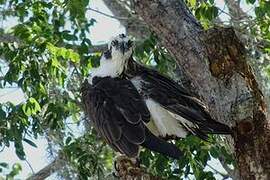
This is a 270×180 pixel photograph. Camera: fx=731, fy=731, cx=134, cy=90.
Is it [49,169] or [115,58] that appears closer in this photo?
[115,58]

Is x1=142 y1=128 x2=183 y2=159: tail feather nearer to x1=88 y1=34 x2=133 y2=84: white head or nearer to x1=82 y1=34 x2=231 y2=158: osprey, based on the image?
x1=82 y1=34 x2=231 y2=158: osprey

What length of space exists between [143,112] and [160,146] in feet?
1.02

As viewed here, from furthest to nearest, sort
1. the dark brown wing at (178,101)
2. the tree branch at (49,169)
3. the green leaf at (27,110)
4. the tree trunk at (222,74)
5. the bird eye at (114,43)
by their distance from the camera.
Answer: the tree branch at (49,169) → the bird eye at (114,43) → the green leaf at (27,110) → the dark brown wing at (178,101) → the tree trunk at (222,74)

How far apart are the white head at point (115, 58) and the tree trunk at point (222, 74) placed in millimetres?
1032

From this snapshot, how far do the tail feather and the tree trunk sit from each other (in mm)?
371

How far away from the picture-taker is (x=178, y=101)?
475 cm

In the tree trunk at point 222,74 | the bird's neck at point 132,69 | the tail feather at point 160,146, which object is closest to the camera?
the tree trunk at point 222,74

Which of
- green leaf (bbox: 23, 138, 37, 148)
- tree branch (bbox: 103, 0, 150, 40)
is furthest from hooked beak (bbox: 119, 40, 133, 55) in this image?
tree branch (bbox: 103, 0, 150, 40)

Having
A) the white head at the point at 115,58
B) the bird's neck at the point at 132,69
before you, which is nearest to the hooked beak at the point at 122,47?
the white head at the point at 115,58

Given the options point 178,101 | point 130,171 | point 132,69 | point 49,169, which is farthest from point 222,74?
point 49,169

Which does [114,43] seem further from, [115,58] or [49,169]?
[49,169]

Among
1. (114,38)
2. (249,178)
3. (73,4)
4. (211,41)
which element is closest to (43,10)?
(73,4)

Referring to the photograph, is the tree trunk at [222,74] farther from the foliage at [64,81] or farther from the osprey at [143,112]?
the foliage at [64,81]

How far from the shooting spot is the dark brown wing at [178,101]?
4.52m
